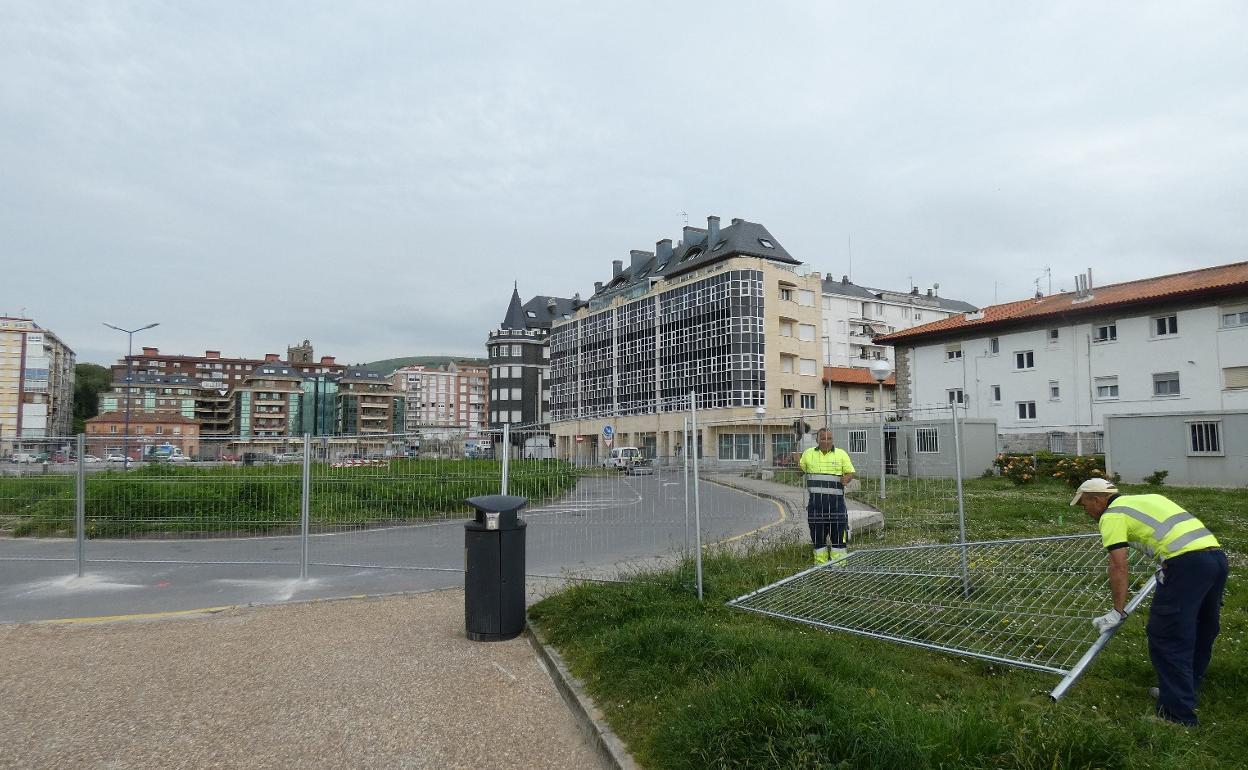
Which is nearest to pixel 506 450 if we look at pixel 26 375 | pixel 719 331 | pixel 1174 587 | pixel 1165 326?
pixel 1174 587

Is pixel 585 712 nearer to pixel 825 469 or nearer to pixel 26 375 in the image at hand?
pixel 825 469

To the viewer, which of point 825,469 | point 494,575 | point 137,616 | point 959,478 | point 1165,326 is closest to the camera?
point 494,575

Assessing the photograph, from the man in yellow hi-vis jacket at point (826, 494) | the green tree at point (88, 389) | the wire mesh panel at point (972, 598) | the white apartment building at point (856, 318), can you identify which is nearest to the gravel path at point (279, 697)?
the wire mesh panel at point (972, 598)

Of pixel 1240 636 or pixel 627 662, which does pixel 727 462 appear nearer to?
pixel 627 662

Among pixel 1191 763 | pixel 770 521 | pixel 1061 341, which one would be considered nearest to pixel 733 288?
pixel 1061 341

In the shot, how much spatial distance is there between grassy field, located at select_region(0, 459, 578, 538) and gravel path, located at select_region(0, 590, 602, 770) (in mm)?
2406

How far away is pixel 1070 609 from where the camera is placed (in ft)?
20.3

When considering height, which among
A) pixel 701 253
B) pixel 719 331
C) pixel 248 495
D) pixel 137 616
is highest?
pixel 701 253

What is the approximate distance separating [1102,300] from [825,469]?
35.8m

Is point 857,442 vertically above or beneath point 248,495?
above

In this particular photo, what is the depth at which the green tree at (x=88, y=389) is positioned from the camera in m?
136

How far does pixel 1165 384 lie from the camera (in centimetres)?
3494

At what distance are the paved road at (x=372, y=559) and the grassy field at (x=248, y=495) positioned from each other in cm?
34

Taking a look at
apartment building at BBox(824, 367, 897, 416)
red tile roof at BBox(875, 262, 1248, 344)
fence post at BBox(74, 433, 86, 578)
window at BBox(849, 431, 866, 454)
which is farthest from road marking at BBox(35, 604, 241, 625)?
apartment building at BBox(824, 367, 897, 416)
